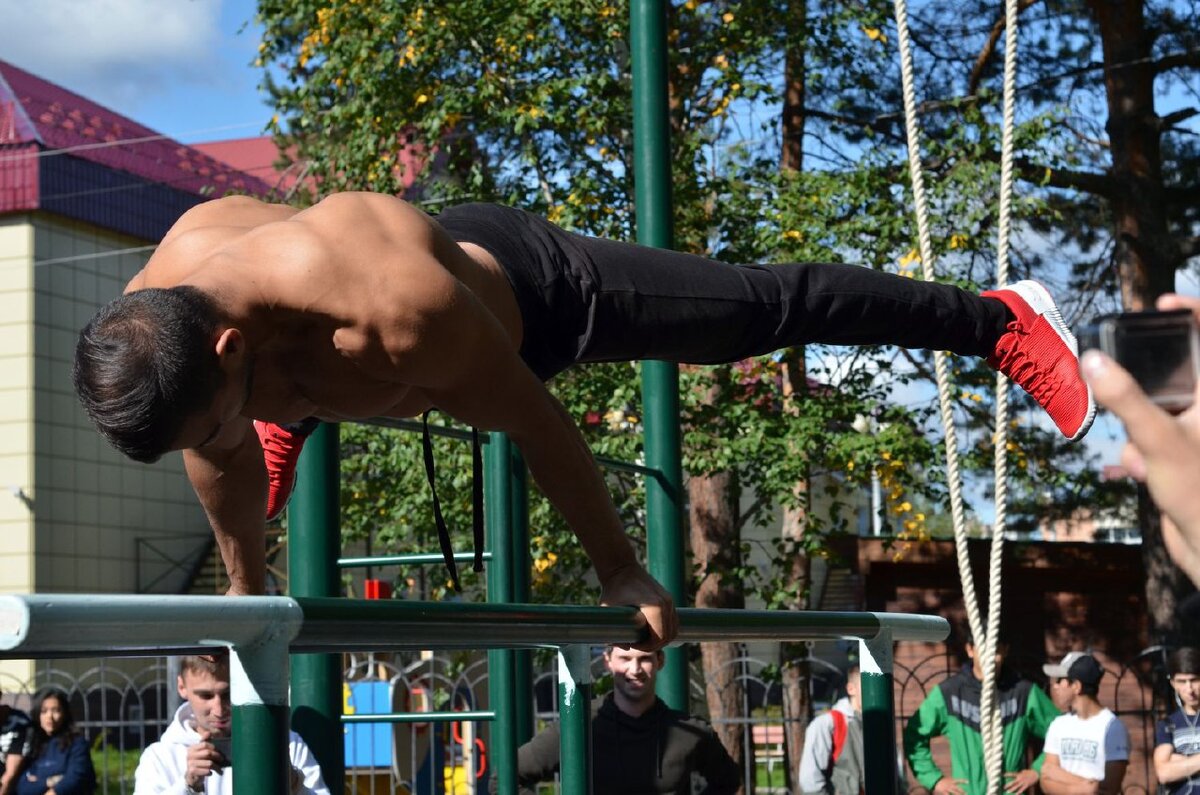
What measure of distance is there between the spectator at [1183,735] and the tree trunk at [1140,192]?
567cm

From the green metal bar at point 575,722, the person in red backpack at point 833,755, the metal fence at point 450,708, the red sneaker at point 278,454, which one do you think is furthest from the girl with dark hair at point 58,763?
the green metal bar at point 575,722

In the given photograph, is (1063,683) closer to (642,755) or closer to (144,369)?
(642,755)

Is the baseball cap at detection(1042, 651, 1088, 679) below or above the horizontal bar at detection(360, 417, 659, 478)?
below

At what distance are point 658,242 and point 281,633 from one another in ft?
12.5

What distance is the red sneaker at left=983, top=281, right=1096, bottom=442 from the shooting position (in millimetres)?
3221

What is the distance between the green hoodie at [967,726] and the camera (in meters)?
7.36

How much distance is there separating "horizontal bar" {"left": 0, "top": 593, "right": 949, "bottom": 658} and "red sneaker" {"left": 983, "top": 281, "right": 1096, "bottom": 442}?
1.10 metres

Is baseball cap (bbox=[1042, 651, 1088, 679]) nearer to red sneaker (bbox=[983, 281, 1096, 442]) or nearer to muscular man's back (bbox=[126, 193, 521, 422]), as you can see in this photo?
red sneaker (bbox=[983, 281, 1096, 442])

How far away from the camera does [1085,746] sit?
282 inches

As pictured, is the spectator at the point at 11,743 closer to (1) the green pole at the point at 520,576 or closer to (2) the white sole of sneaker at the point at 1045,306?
(1) the green pole at the point at 520,576

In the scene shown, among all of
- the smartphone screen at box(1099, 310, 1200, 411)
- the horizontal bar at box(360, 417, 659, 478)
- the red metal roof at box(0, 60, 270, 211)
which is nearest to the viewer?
the smartphone screen at box(1099, 310, 1200, 411)

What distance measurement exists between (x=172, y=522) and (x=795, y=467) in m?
13.0

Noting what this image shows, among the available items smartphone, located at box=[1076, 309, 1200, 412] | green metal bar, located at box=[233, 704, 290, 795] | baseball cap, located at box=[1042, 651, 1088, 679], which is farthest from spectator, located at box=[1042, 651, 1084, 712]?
smartphone, located at box=[1076, 309, 1200, 412]

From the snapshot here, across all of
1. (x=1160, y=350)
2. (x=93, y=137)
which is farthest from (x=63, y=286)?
(x=1160, y=350)
